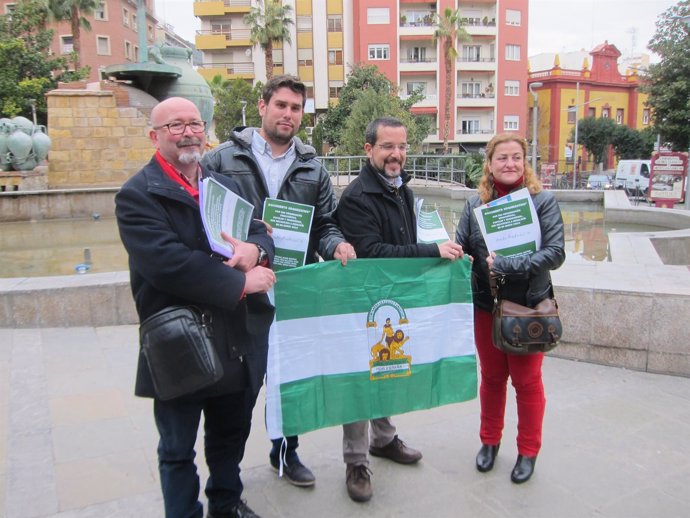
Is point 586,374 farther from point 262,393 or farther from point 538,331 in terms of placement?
point 262,393

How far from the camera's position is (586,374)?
474 cm

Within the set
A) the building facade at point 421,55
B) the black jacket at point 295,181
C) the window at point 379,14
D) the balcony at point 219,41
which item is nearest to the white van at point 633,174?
the building facade at point 421,55

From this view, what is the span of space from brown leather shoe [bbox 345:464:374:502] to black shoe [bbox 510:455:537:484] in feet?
2.57

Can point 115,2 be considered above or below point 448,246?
above

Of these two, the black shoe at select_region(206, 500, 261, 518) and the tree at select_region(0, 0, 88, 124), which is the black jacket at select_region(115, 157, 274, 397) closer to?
the black shoe at select_region(206, 500, 261, 518)

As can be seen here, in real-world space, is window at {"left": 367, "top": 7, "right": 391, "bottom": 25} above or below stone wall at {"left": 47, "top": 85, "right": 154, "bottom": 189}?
above

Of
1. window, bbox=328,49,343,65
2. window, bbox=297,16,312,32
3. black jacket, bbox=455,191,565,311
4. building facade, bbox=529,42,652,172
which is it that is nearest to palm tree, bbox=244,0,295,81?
window, bbox=297,16,312,32

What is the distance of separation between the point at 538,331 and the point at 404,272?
76cm

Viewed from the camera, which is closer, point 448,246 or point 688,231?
point 448,246

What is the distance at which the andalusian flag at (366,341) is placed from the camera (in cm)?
300

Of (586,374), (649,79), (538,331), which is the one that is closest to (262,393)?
(538,331)

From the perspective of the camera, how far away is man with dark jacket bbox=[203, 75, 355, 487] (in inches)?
122

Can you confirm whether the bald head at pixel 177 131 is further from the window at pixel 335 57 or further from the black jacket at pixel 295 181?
the window at pixel 335 57

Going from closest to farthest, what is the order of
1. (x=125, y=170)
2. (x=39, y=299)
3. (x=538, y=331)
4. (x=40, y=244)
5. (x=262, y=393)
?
(x=538, y=331) < (x=262, y=393) < (x=39, y=299) < (x=40, y=244) < (x=125, y=170)
